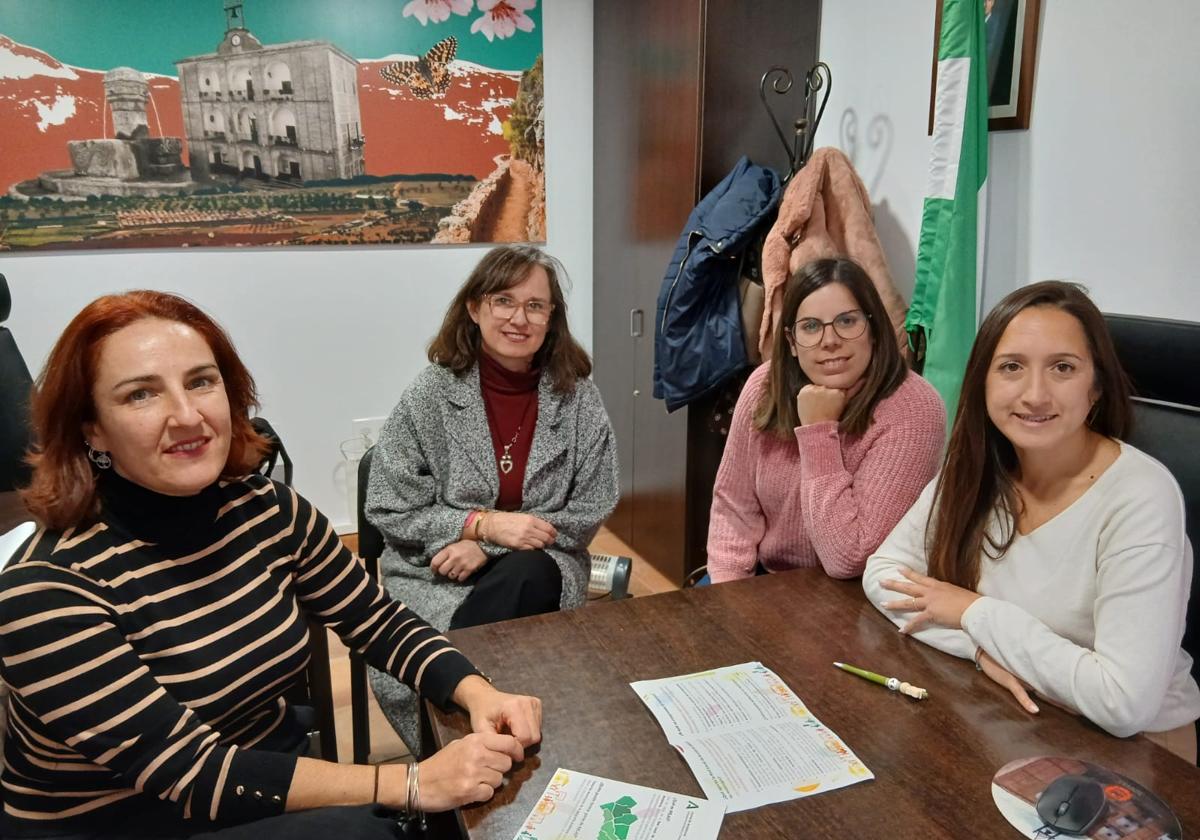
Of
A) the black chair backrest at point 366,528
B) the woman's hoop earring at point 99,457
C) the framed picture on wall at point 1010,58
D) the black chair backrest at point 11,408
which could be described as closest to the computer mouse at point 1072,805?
the woman's hoop earring at point 99,457

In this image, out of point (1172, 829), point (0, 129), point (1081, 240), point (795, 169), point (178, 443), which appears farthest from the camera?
point (0, 129)

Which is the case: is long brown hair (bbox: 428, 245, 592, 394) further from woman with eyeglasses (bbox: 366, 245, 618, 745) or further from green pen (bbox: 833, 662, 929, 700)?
green pen (bbox: 833, 662, 929, 700)

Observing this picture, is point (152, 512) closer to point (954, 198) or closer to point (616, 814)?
point (616, 814)

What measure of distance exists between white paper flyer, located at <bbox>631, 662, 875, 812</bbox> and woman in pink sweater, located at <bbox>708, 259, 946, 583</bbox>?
431mm

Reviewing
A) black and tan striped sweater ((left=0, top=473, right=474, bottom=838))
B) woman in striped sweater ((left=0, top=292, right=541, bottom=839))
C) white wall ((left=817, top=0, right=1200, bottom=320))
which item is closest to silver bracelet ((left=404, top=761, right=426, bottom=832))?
woman in striped sweater ((left=0, top=292, right=541, bottom=839))

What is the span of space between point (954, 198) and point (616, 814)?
173cm

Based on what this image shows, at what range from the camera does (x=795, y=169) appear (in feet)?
8.29

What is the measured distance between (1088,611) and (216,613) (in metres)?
1.17

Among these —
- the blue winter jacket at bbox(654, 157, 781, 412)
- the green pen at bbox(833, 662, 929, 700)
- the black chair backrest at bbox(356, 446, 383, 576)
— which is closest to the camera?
the green pen at bbox(833, 662, 929, 700)

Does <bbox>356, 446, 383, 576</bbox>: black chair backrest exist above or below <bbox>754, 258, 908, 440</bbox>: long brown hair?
below

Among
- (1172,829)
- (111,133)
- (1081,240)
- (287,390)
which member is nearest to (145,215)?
(111,133)

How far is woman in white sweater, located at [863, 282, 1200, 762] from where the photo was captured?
100 cm

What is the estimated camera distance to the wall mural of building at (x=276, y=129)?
2.77m

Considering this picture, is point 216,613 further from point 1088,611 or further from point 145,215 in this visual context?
point 145,215
